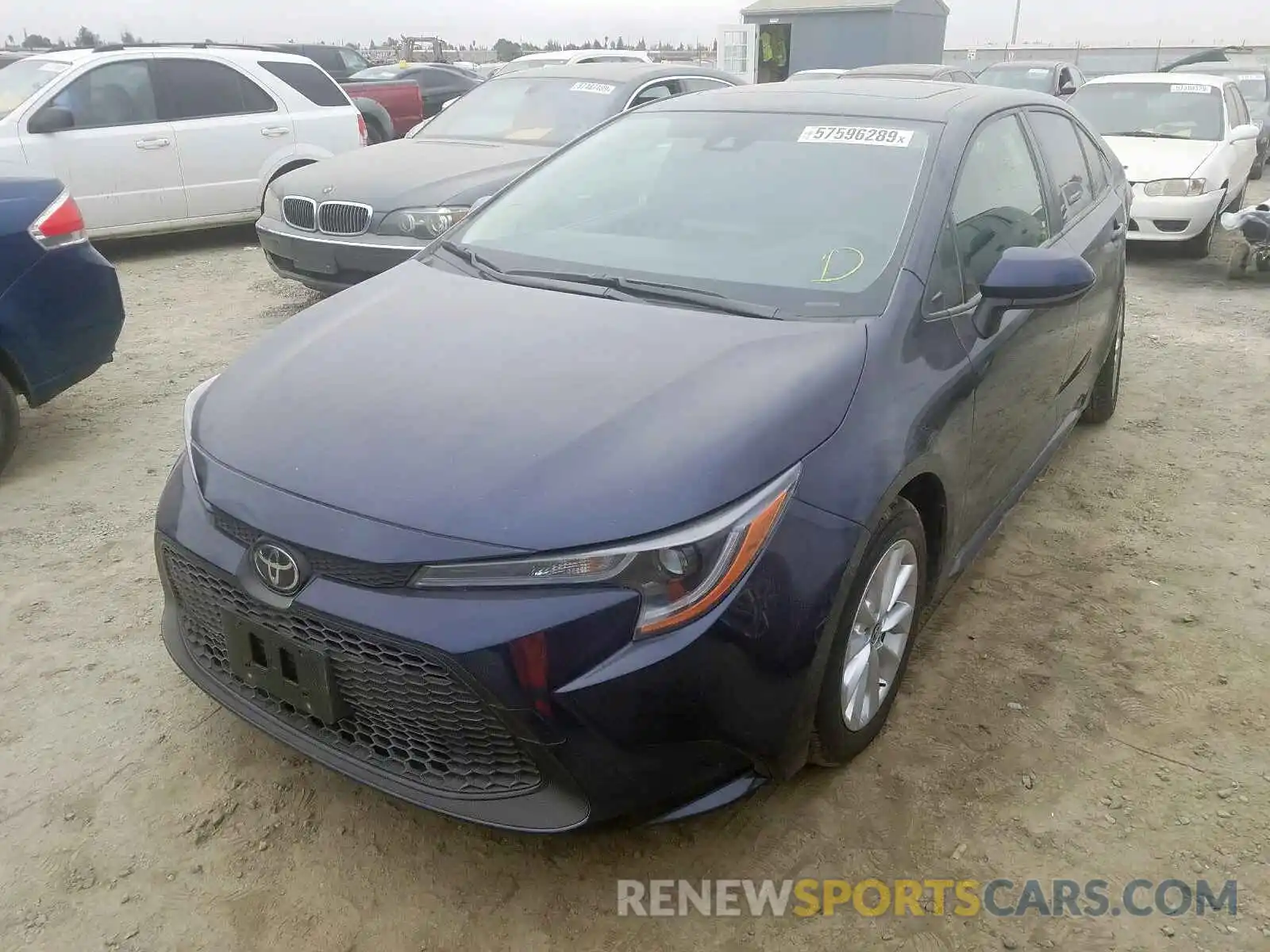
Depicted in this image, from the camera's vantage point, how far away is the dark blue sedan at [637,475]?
1.86 meters

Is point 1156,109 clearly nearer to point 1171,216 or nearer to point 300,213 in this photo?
point 1171,216

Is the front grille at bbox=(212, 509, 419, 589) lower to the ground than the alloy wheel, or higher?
higher

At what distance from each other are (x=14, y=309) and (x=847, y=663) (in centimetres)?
352

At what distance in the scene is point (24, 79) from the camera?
7707mm

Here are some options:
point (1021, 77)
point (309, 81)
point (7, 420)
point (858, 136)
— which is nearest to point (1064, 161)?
point (858, 136)

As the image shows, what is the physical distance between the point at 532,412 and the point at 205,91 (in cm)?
743

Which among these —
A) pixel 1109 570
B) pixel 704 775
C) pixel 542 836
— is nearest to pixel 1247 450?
pixel 1109 570

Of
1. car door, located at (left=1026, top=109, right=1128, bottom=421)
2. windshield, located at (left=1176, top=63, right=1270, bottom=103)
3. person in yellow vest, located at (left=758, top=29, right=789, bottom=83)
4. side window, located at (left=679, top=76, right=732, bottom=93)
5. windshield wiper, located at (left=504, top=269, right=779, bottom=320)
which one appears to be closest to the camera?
windshield wiper, located at (left=504, top=269, right=779, bottom=320)

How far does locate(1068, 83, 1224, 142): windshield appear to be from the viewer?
29.5 ft

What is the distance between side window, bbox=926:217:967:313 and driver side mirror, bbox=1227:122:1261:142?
7.78 meters

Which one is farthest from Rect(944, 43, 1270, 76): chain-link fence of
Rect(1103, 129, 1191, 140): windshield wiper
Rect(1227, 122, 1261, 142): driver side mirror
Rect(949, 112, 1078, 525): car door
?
Rect(949, 112, 1078, 525): car door

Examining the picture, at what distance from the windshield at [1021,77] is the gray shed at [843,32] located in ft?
21.9

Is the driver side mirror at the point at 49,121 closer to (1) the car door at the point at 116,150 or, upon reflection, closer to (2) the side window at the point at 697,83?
(1) the car door at the point at 116,150

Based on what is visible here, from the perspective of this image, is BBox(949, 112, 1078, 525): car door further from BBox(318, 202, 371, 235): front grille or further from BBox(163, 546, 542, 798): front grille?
BBox(318, 202, 371, 235): front grille
